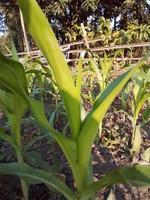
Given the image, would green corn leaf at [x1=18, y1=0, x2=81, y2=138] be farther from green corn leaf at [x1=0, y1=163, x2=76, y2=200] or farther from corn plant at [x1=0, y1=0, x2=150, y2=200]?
green corn leaf at [x1=0, y1=163, x2=76, y2=200]

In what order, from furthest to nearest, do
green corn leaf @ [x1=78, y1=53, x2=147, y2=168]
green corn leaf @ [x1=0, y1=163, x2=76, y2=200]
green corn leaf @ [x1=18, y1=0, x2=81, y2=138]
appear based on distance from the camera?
green corn leaf @ [x1=0, y1=163, x2=76, y2=200]
green corn leaf @ [x1=78, y1=53, x2=147, y2=168]
green corn leaf @ [x1=18, y1=0, x2=81, y2=138]

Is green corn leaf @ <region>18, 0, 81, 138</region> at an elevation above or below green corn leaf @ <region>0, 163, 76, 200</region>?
above

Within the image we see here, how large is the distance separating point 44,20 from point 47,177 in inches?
18.3

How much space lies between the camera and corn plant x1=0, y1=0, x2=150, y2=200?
996 mm

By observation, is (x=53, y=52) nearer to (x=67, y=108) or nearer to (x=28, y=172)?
(x=67, y=108)

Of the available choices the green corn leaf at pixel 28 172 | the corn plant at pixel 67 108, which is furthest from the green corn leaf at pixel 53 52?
the green corn leaf at pixel 28 172

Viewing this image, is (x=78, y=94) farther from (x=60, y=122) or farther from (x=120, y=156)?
(x=60, y=122)

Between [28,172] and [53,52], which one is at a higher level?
[53,52]

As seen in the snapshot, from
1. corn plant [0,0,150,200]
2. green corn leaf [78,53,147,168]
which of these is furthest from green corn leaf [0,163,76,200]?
green corn leaf [78,53,147,168]

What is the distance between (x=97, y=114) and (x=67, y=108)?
0.26 feet

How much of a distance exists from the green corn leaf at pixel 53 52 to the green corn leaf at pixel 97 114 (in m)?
0.03

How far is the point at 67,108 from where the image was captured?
1.12 metres

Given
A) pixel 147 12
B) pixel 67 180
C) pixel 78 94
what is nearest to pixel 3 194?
pixel 67 180

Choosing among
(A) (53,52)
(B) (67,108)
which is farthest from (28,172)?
(A) (53,52)
